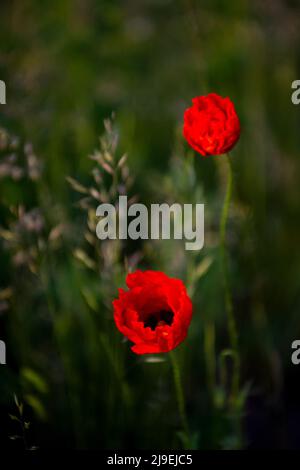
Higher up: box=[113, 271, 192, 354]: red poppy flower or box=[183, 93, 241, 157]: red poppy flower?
box=[183, 93, 241, 157]: red poppy flower

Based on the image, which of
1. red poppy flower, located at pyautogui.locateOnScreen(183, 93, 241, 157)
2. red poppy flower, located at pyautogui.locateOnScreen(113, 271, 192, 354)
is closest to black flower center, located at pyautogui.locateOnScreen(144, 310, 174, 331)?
red poppy flower, located at pyautogui.locateOnScreen(113, 271, 192, 354)

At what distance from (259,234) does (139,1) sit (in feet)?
3.12

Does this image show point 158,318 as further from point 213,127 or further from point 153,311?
point 213,127

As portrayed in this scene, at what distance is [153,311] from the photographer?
0.74 meters

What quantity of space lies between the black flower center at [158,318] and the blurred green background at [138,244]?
61mm

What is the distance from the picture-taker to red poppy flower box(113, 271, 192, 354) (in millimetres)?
649

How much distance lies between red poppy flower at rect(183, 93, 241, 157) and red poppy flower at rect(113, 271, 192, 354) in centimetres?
16

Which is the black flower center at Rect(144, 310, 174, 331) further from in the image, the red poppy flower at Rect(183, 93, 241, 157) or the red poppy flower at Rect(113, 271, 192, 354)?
the red poppy flower at Rect(183, 93, 241, 157)

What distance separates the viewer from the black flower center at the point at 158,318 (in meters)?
0.73

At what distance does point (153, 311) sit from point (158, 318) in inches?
0.4

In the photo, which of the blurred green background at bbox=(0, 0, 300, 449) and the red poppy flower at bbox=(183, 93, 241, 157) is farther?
the blurred green background at bbox=(0, 0, 300, 449)

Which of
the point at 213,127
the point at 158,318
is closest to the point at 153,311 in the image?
the point at 158,318

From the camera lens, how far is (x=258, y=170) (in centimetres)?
138
